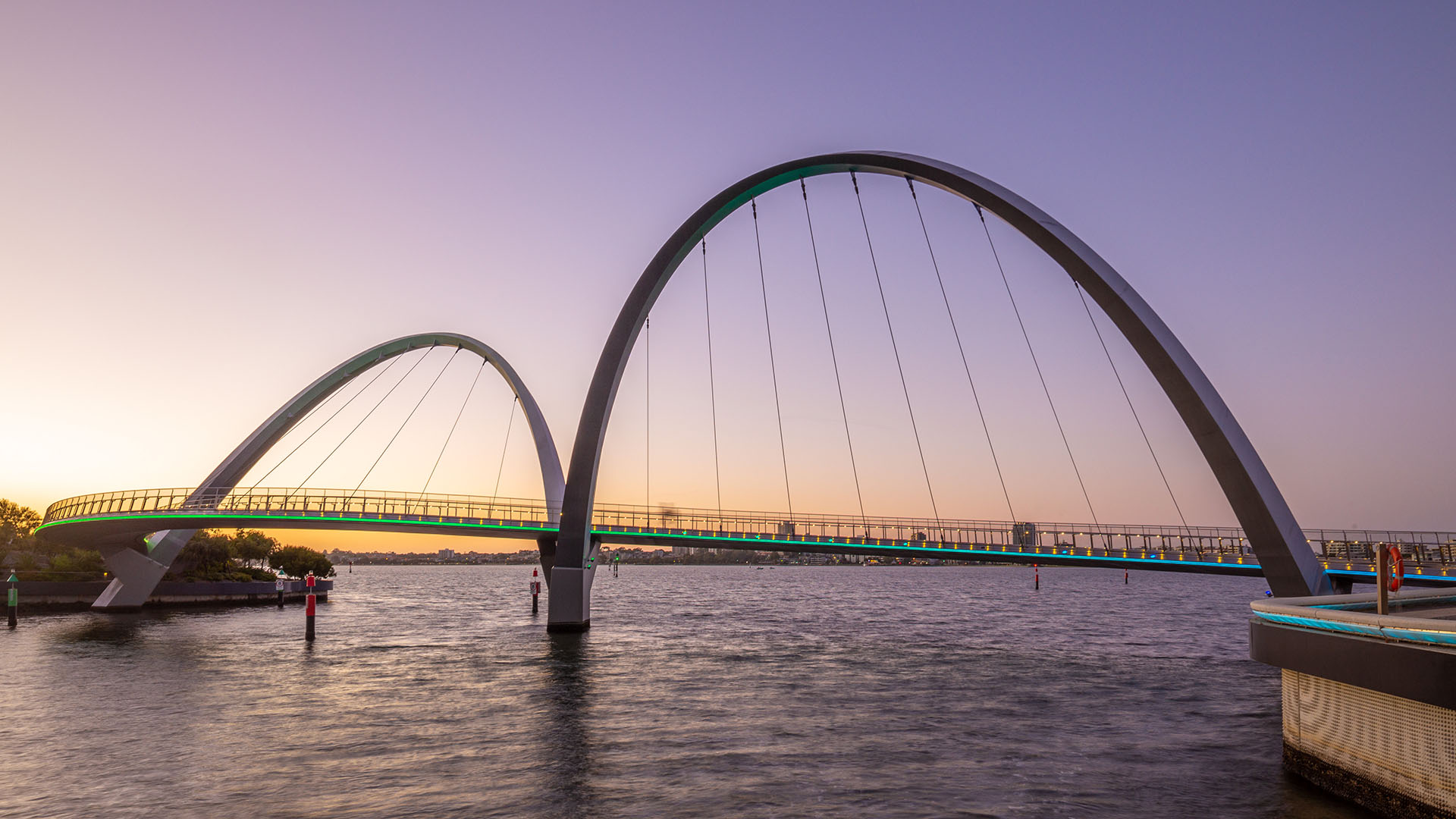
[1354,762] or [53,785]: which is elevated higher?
[1354,762]

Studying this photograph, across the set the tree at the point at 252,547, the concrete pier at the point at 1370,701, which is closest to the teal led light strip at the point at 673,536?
the concrete pier at the point at 1370,701

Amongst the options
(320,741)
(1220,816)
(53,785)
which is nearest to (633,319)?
(320,741)

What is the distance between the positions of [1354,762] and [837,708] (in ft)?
39.6

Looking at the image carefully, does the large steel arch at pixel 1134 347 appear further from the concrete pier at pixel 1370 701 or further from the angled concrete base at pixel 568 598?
the concrete pier at pixel 1370 701

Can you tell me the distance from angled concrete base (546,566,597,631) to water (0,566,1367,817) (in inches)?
29.7

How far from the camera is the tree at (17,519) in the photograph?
94750mm

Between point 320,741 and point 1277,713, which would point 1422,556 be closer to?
point 1277,713

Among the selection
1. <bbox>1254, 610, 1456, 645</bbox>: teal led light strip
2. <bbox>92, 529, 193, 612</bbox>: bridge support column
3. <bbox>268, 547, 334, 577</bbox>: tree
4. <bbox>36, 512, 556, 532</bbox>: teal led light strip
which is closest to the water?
<bbox>1254, 610, 1456, 645</bbox>: teal led light strip

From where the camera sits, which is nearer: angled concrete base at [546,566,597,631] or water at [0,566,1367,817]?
water at [0,566,1367,817]

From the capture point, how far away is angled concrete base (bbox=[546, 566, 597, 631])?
37.1m

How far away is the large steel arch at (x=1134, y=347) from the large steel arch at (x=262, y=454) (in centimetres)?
1074

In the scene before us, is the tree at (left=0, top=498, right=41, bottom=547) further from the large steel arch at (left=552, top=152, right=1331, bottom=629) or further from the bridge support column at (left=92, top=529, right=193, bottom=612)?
the large steel arch at (left=552, top=152, right=1331, bottom=629)

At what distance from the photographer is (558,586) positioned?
3722 centimetres

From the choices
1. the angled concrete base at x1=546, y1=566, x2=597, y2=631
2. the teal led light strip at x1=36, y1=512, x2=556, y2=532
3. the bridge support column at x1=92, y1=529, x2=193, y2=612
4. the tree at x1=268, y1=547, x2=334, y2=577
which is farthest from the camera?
the tree at x1=268, y1=547, x2=334, y2=577
